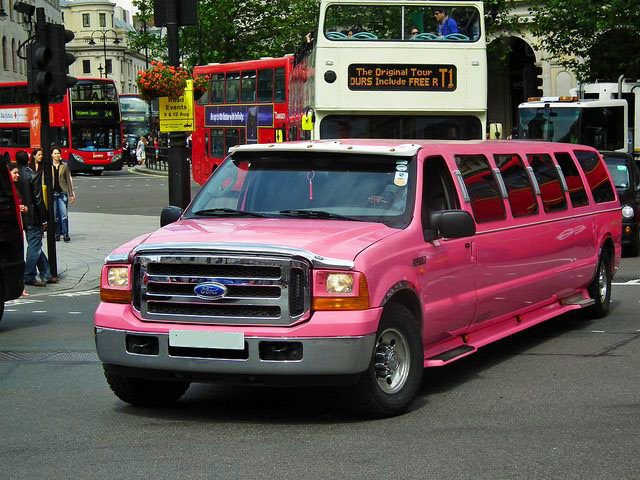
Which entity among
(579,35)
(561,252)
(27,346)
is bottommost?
(27,346)

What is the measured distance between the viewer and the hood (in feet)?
23.6

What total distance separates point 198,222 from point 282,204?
569mm

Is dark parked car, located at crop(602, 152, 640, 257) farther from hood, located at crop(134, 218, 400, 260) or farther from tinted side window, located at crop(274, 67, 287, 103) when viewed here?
tinted side window, located at crop(274, 67, 287, 103)

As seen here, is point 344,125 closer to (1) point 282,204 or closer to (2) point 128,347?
(1) point 282,204

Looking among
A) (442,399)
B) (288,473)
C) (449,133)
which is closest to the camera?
(288,473)

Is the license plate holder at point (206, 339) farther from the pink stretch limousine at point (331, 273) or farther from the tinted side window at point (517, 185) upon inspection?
the tinted side window at point (517, 185)

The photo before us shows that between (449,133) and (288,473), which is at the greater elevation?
(449,133)

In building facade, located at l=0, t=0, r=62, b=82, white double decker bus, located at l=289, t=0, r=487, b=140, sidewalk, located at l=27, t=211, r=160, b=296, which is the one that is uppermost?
building facade, located at l=0, t=0, r=62, b=82

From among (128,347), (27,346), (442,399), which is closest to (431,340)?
(442,399)

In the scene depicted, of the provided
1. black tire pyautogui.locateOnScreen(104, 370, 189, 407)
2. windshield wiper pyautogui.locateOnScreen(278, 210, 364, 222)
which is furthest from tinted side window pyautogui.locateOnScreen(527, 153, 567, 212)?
black tire pyautogui.locateOnScreen(104, 370, 189, 407)

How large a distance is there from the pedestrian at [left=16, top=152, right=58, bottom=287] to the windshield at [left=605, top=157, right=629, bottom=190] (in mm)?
9076

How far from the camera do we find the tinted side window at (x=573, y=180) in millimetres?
11279

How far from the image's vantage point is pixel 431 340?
26.8 feet

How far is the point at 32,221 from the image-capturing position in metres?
16.5
